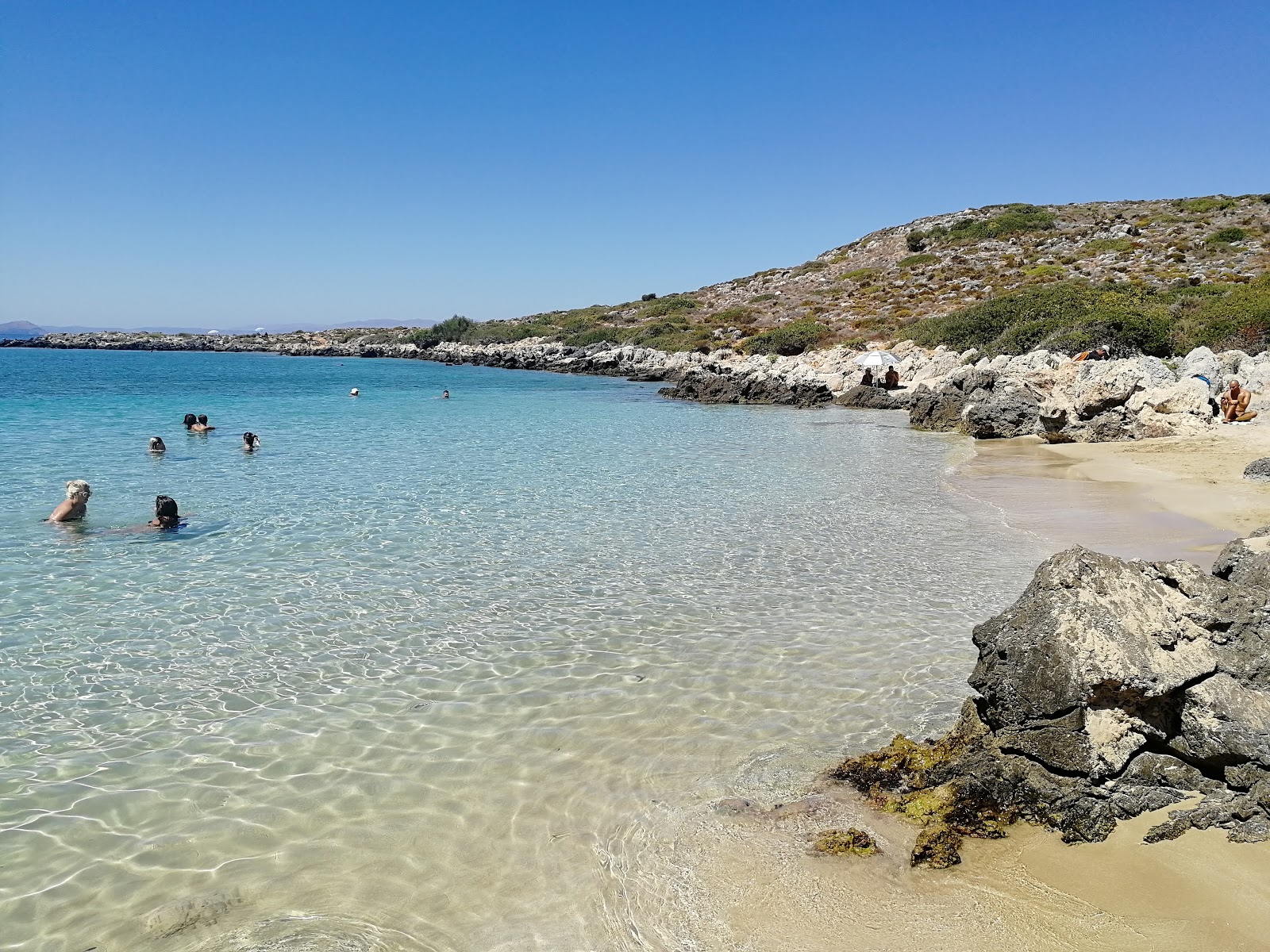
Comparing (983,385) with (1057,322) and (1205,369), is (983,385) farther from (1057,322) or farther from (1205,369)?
(1057,322)

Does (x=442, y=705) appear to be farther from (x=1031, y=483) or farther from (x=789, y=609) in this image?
(x=1031, y=483)

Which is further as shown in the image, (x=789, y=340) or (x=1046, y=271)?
(x=1046, y=271)

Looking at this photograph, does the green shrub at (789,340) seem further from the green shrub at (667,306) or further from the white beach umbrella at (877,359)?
the green shrub at (667,306)

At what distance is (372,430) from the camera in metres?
25.4

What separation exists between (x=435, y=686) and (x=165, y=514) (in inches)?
277

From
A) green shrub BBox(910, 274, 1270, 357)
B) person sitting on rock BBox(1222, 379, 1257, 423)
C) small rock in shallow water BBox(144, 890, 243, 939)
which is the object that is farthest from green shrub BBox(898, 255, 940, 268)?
small rock in shallow water BBox(144, 890, 243, 939)

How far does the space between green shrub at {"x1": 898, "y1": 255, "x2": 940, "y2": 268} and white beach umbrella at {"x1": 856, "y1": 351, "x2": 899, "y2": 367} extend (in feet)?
123

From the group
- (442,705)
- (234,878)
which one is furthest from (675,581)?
(234,878)

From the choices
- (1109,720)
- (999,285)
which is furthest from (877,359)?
(1109,720)

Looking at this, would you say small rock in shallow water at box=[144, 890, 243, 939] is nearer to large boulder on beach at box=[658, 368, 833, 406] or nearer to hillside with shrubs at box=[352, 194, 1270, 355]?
large boulder on beach at box=[658, 368, 833, 406]

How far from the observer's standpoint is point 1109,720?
13.6 ft

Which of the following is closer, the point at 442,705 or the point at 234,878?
the point at 234,878

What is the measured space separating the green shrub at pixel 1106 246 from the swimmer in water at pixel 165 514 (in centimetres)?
6588

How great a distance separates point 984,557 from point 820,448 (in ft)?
37.2
